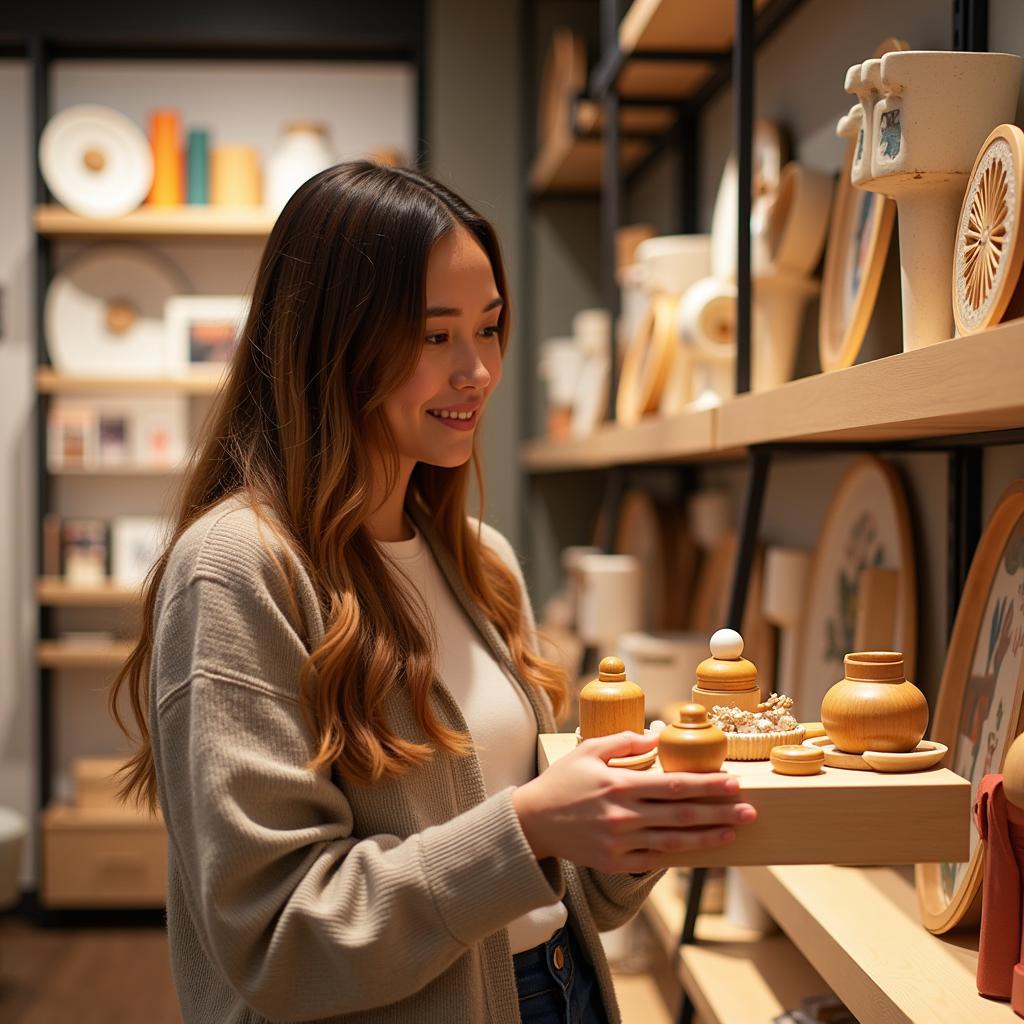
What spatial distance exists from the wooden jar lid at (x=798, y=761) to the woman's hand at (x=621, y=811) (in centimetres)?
5

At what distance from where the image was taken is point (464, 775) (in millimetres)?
1276

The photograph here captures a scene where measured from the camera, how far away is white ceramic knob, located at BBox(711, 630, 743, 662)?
112 centimetres

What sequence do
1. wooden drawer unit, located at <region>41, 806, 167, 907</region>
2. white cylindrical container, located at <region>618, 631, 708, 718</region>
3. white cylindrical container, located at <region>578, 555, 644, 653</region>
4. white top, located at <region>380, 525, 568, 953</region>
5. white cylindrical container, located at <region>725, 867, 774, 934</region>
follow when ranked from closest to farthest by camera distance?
white top, located at <region>380, 525, 568, 953</region> → white cylindrical container, located at <region>725, 867, 774, 934</region> → white cylindrical container, located at <region>618, 631, 708, 718</region> → white cylindrical container, located at <region>578, 555, 644, 653</region> → wooden drawer unit, located at <region>41, 806, 167, 907</region>

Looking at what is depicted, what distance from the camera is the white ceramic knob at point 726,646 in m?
1.12

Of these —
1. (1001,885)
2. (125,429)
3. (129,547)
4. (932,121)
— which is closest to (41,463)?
(125,429)

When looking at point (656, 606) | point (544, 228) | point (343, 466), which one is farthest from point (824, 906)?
point (544, 228)

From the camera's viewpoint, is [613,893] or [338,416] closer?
[338,416]

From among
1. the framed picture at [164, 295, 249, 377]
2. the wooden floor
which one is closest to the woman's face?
the wooden floor

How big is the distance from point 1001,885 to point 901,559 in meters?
0.65

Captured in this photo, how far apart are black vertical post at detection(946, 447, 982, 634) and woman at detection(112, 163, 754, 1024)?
50 centimetres

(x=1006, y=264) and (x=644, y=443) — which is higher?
(x=1006, y=264)

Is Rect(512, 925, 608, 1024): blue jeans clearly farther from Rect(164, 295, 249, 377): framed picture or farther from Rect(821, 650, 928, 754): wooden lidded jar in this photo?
Rect(164, 295, 249, 377): framed picture

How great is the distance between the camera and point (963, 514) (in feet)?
5.02

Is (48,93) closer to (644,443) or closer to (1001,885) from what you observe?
(644,443)
